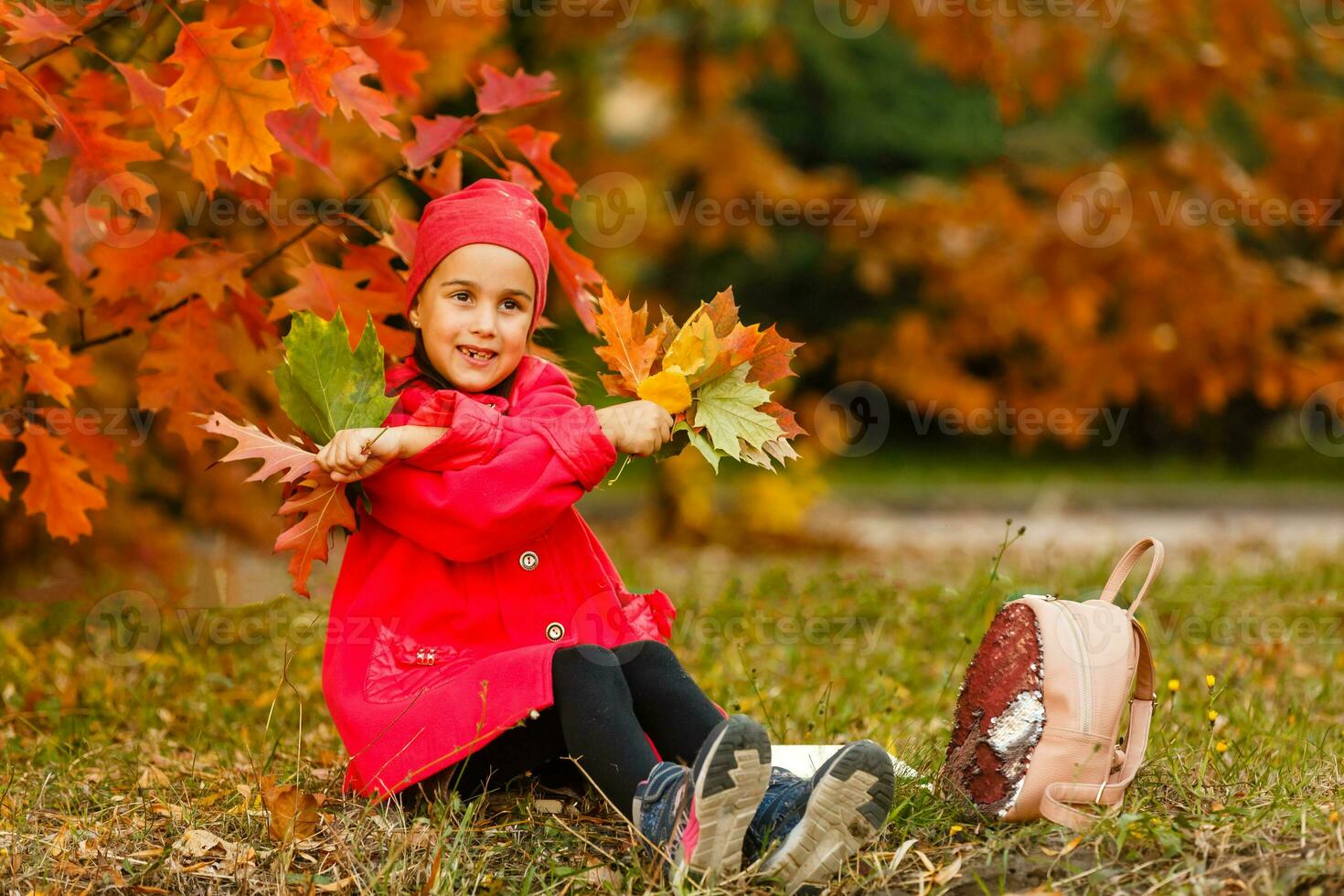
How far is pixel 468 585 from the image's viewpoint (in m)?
Answer: 2.65

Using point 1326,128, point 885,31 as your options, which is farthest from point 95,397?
point 885,31

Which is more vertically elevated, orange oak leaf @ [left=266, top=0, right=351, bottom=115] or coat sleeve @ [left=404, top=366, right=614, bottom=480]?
orange oak leaf @ [left=266, top=0, right=351, bottom=115]

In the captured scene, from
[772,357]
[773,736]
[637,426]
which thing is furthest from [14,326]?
[773,736]

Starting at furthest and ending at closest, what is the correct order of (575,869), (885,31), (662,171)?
(885,31)
(662,171)
(575,869)

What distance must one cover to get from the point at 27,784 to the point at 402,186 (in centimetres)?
555

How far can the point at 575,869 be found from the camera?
2350 mm

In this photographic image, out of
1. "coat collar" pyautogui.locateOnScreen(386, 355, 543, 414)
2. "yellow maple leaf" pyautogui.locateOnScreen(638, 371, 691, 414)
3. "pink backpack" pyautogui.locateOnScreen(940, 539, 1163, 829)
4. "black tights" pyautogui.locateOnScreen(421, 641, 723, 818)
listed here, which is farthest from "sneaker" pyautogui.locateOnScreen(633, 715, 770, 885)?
"coat collar" pyautogui.locateOnScreen(386, 355, 543, 414)

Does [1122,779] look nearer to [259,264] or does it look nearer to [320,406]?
[320,406]

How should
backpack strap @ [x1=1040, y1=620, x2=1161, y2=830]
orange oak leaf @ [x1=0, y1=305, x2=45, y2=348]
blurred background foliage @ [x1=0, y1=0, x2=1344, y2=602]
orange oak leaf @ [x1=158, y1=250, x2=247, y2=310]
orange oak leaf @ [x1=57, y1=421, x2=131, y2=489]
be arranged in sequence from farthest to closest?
blurred background foliage @ [x1=0, y1=0, x2=1344, y2=602]
orange oak leaf @ [x1=57, y1=421, x2=131, y2=489]
orange oak leaf @ [x1=158, y1=250, x2=247, y2=310]
orange oak leaf @ [x1=0, y1=305, x2=45, y2=348]
backpack strap @ [x1=1040, y1=620, x2=1161, y2=830]

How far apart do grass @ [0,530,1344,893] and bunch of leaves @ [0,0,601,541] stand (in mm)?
724

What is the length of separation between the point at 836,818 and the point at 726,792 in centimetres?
20

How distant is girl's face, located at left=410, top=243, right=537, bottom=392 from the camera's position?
2670 millimetres

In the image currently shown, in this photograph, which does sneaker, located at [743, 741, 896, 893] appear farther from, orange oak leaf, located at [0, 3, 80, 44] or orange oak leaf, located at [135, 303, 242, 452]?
orange oak leaf, located at [0, 3, 80, 44]

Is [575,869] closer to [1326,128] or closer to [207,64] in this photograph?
[207,64]
